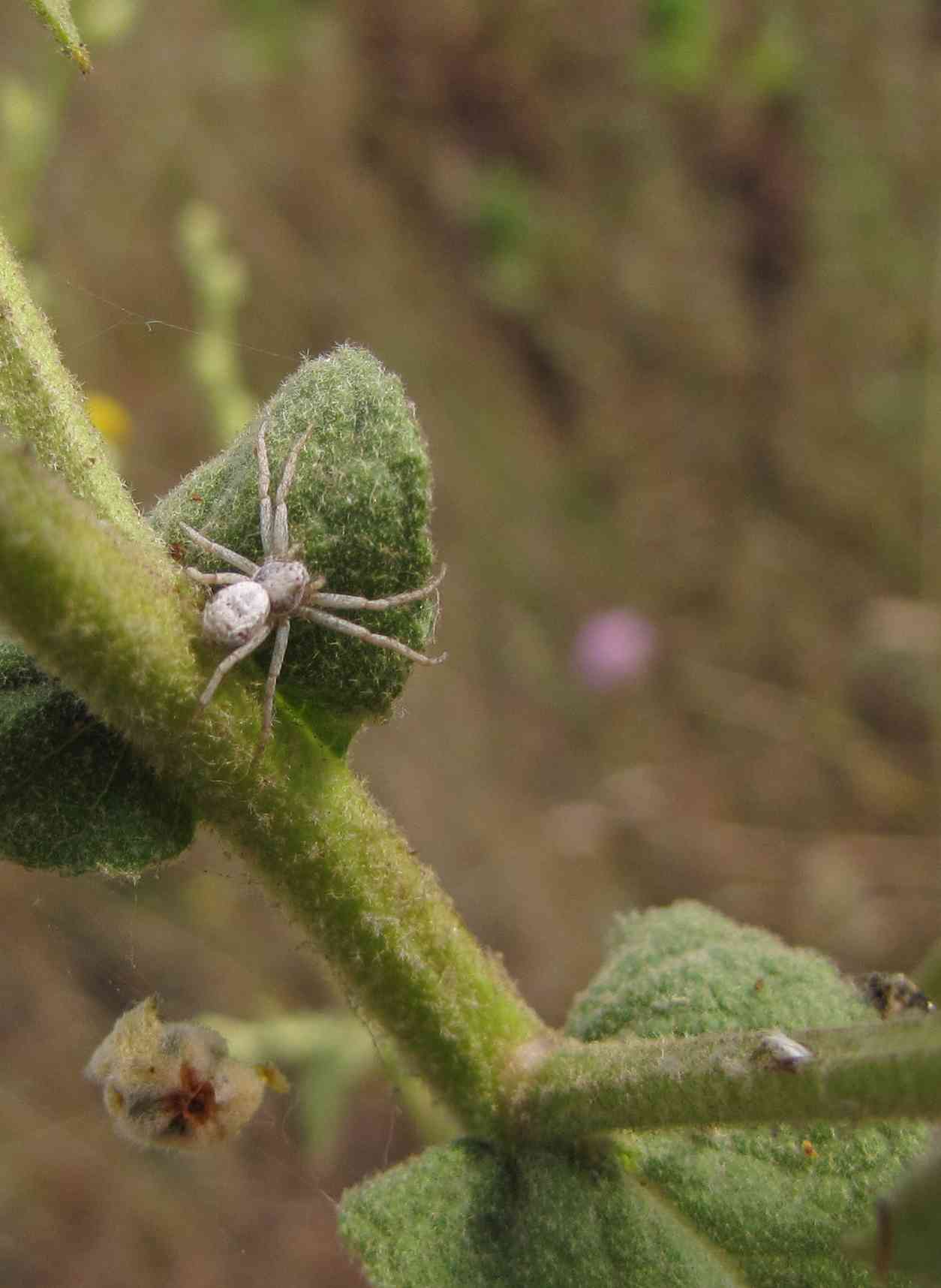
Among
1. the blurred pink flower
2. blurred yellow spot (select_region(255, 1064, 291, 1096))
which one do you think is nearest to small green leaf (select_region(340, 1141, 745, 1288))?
blurred yellow spot (select_region(255, 1064, 291, 1096))

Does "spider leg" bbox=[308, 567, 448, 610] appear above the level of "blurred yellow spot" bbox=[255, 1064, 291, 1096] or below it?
above

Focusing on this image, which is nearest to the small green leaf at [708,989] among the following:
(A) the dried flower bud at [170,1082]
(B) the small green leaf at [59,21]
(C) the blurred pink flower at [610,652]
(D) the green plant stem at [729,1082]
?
(D) the green plant stem at [729,1082]

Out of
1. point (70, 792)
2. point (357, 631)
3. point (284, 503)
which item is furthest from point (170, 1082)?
point (284, 503)

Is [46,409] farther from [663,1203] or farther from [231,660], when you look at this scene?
[663,1203]

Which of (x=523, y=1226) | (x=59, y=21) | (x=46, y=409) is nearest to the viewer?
(x=59, y=21)

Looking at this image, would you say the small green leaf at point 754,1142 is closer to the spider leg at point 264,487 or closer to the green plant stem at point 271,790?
the green plant stem at point 271,790

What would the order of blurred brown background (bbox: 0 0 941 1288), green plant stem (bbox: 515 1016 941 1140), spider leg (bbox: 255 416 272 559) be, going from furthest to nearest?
blurred brown background (bbox: 0 0 941 1288)
spider leg (bbox: 255 416 272 559)
green plant stem (bbox: 515 1016 941 1140)

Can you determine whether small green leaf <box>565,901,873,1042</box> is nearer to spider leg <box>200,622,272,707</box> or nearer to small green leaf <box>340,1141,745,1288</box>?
small green leaf <box>340,1141,745,1288</box>
